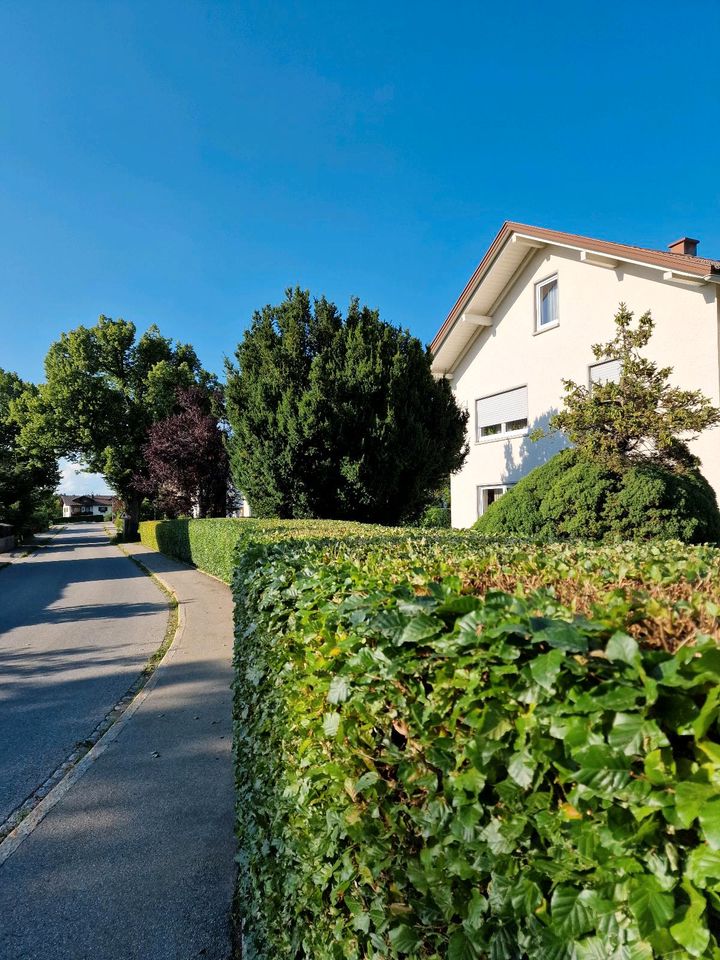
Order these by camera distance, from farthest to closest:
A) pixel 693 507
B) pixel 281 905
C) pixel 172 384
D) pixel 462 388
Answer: pixel 172 384, pixel 462 388, pixel 693 507, pixel 281 905

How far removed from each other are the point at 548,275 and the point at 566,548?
14.2 meters

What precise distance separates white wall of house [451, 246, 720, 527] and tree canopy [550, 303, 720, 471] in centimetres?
319

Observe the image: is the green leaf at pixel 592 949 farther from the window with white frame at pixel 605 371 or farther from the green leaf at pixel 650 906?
the window with white frame at pixel 605 371

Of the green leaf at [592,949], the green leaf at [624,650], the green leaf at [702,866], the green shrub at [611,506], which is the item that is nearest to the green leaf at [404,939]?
the green leaf at [592,949]

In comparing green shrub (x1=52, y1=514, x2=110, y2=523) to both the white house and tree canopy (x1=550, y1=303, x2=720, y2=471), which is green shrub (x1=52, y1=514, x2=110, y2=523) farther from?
tree canopy (x1=550, y1=303, x2=720, y2=471)

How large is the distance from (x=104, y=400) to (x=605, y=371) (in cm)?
2776

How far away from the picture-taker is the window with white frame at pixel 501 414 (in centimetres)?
1627

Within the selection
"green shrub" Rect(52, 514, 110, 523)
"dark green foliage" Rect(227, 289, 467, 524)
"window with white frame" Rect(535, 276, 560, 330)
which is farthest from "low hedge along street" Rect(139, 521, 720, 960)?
"green shrub" Rect(52, 514, 110, 523)

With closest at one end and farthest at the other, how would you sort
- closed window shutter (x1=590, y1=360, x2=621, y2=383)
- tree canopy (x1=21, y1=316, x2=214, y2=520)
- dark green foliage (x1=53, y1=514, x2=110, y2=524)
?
closed window shutter (x1=590, y1=360, x2=621, y2=383) → tree canopy (x1=21, y1=316, x2=214, y2=520) → dark green foliage (x1=53, y1=514, x2=110, y2=524)

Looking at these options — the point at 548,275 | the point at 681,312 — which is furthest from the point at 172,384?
the point at 681,312

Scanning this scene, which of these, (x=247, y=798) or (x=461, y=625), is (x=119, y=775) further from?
(x=461, y=625)

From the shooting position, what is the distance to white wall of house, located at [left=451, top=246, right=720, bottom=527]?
36.6ft

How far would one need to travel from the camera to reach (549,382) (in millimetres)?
15023

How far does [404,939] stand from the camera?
52.8 inches
